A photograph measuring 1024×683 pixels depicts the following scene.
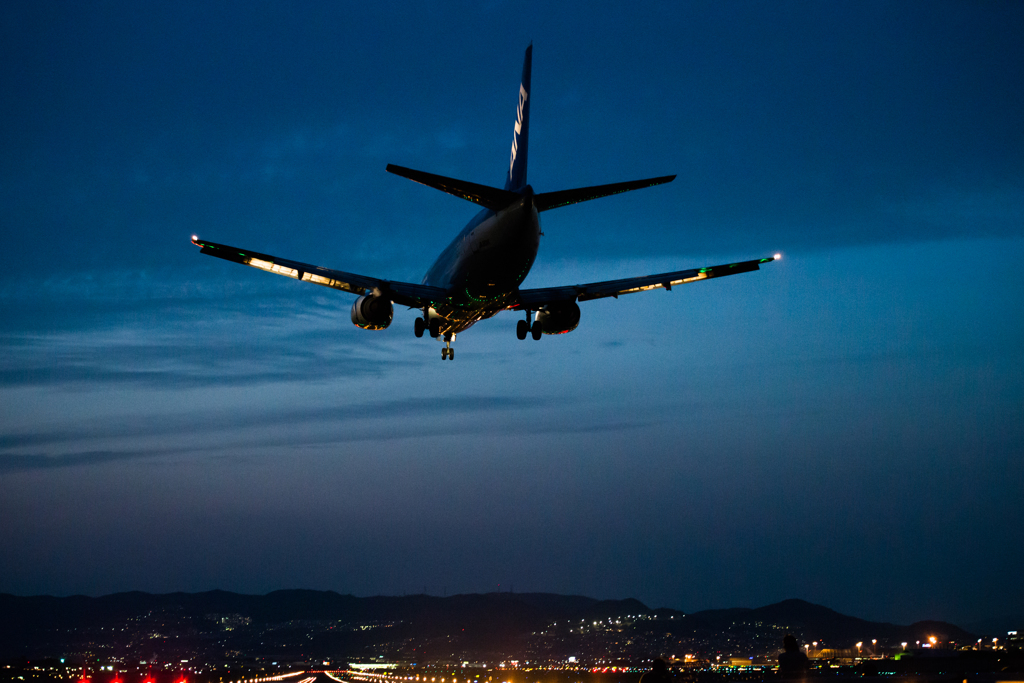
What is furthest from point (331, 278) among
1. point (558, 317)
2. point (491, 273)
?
point (558, 317)

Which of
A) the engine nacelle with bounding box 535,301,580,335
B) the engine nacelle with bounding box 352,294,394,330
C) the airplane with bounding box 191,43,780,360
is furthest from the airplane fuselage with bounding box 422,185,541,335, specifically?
the engine nacelle with bounding box 352,294,394,330

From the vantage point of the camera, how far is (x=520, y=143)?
132 feet

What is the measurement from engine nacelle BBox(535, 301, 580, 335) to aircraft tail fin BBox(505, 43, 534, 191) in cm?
631

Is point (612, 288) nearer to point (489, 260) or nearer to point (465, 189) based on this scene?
Answer: point (489, 260)

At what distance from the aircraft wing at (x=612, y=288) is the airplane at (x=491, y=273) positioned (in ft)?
0.16

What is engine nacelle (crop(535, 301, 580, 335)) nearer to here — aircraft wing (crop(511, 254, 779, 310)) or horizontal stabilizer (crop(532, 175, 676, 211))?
aircraft wing (crop(511, 254, 779, 310))

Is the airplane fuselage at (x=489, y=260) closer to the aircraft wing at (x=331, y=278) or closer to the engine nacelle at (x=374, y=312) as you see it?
the aircraft wing at (x=331, y=278)

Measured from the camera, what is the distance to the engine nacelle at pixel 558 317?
42312mm

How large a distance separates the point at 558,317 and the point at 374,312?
9301 millimetres

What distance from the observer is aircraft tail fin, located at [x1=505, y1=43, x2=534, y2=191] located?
3978 centimetres

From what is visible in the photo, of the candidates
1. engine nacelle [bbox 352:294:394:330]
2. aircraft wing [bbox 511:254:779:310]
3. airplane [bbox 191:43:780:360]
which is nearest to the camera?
airplane [bbox 191:43:780:360]

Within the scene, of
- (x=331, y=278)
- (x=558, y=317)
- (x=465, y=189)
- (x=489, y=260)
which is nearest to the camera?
(x=465, y=189)

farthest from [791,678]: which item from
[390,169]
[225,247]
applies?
[225,247]

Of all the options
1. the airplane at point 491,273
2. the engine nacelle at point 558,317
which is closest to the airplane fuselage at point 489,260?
the airplane at point 491,273
